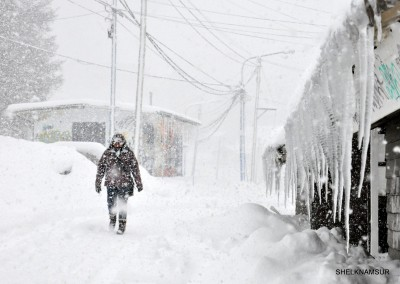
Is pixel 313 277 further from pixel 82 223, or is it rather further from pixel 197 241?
pixel 82 223

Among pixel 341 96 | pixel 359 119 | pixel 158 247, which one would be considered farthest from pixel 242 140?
pixel 359 119

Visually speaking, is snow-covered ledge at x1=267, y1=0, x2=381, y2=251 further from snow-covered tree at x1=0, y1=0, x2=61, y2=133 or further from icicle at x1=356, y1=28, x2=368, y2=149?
snow-covered tree at x1=0, y1=0, x2=61, y2=133

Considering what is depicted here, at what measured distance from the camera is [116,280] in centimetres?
380

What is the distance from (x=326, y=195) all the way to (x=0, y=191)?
681cm

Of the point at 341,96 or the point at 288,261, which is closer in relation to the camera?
the point at 341,96

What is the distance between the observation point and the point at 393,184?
4035mm

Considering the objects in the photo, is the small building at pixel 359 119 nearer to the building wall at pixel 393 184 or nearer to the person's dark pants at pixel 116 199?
the building wall at pixel 393 184

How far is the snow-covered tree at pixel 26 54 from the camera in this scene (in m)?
28.7

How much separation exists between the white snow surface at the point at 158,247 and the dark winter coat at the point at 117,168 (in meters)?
0.85

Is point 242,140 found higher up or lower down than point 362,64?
higher up

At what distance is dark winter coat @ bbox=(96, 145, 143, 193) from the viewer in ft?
22.2

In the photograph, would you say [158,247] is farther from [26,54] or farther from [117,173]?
[26,54]

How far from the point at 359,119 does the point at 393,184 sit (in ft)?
6.45

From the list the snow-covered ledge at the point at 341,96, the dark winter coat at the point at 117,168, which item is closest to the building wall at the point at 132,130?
the dark winter coat at the point at 117,168
